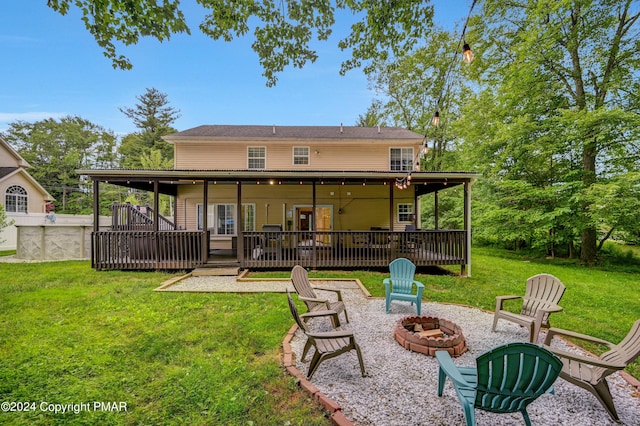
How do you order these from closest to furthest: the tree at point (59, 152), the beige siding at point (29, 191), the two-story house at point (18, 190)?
the two-story house at point (18, 190)
the beige siding at point (29, 191)
the tree at point (59, 152)

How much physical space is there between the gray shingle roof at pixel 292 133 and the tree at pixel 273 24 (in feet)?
26.0

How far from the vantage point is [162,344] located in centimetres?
377

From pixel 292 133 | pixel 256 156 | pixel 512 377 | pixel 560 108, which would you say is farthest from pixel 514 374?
pixel 560 108

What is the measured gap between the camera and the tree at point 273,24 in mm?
3691

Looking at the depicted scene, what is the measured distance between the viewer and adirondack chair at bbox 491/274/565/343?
385 centimetres

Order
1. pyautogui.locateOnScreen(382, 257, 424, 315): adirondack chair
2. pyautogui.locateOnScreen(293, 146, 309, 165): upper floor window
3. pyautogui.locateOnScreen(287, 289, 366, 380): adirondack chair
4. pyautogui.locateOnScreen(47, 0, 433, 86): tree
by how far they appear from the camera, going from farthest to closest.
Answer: pyautogui.locateOnScreen(293, 146, 309, 165): upper floor window → pyautogui.locateOnScreen(382, 257, 424, 315): adirondack chair → pyautogui.locateOnScreen(47, 0, 433, 86): tree → pyautogui.locateOnScreen(287, 289, 366, 380): adirondack chair

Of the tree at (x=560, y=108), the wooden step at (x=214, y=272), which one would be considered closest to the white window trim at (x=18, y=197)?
the wooden step at (x=214, y=272)

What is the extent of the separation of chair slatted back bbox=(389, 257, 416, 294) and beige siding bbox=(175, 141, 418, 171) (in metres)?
8.25

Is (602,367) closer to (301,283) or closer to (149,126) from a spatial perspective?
(301,283)

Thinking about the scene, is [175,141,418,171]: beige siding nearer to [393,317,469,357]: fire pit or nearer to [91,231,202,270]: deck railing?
[91,231,202,270]: deck railing

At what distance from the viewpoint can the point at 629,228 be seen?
10531 mm

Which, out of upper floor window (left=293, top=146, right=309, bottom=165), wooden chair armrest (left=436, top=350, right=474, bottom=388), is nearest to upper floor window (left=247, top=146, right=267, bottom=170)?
upper floor window (left=293, top=146, right=309, bottom=165)

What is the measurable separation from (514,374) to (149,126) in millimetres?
40919

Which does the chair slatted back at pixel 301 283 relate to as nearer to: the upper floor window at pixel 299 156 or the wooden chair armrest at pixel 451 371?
the wooden chair armrest at pixel 451 371
